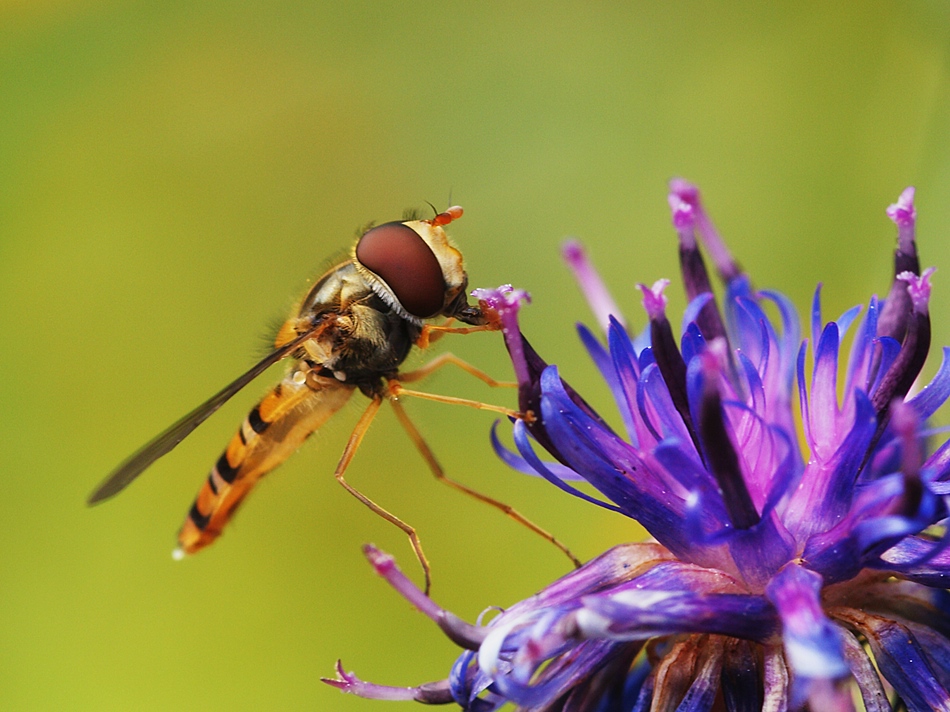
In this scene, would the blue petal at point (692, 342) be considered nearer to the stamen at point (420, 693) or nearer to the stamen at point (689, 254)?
the stamen at point (689, 254)

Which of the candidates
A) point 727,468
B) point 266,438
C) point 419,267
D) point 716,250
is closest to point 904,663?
point 727,468

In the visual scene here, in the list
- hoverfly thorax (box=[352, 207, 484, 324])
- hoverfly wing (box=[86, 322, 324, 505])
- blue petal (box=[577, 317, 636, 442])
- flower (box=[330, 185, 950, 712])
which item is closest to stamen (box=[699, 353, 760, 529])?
flower (box=[330, 185, 950, 712])

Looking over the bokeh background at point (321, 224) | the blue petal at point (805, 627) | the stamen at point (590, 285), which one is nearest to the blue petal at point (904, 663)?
the blue petal at point (805, 627)

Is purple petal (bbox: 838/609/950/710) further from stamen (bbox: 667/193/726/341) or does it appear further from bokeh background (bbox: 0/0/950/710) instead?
Answer: bokeh background (bbox: 0/0/950/710)

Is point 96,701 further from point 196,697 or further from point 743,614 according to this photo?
point 743,614

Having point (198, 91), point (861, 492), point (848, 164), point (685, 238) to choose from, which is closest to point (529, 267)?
point (848, 164)

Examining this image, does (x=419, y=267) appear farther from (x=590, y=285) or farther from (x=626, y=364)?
(x=626, y=364)
